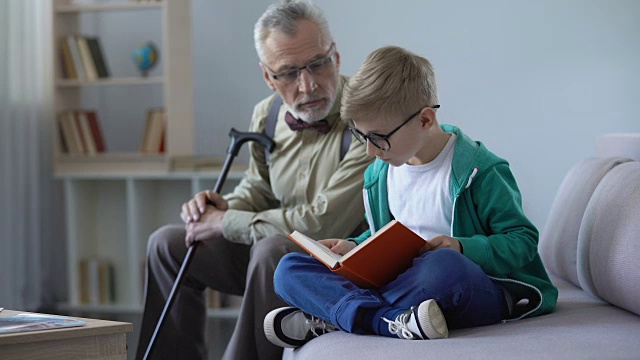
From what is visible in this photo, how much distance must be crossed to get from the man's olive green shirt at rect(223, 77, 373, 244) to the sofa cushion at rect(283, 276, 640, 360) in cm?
60

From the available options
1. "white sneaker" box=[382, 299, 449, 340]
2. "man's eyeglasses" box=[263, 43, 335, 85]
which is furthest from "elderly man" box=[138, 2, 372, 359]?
"white sneaker" box=[382, 299, 449, 340]

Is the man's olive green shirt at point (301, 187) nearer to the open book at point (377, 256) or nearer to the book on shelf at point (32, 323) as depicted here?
the open book at point (377, 256)

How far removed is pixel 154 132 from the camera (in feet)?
15.1

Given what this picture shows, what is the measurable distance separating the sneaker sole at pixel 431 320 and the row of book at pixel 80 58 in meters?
3.26

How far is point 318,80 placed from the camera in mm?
2564

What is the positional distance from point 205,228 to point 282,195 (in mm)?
251

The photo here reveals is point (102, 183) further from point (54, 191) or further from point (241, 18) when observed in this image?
point (241, 18)

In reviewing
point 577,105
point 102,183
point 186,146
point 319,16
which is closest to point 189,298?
point 319,16

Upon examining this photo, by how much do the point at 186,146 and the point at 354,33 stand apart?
1.46m

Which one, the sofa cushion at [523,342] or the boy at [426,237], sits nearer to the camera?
the sofa cushion at [523,342]

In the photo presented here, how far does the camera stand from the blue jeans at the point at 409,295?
5.88 ft

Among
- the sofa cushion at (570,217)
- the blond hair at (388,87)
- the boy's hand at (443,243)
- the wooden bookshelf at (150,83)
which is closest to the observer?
the boy's hand at (443,243)

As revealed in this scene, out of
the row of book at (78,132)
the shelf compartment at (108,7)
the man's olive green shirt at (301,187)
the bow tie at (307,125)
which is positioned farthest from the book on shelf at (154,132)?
the bow tie at (307,125)

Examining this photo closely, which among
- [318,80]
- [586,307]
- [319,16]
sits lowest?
[586,307]
